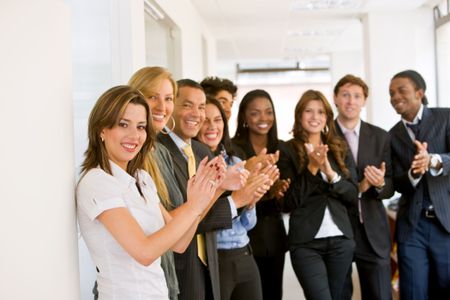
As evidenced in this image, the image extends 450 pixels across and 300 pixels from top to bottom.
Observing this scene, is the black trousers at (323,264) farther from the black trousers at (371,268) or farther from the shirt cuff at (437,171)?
the shirt cuff at (437,171)

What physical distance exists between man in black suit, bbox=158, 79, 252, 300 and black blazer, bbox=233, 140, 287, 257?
0.73 m

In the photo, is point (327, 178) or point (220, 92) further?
point (220, 92)

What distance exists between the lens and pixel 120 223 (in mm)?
1508

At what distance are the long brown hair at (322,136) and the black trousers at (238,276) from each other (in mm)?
716

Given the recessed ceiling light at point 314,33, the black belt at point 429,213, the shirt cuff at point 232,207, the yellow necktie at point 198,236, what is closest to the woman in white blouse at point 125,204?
the yellow necktie at point 198,236

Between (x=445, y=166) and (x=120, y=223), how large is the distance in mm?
2470

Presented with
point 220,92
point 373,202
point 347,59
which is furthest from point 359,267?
point 347,59

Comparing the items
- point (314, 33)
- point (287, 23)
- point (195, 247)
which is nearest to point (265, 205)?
point (195, 247)

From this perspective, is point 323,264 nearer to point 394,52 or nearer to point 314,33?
point 394,52

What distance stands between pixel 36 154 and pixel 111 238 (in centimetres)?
34

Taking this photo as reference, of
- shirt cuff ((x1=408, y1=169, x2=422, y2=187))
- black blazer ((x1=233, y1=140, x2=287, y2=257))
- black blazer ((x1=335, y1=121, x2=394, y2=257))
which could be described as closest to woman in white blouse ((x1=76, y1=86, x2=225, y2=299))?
black blazer ((x1=233, y1=140, x2=287, y2=257))

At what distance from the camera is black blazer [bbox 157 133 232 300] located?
2.32 m

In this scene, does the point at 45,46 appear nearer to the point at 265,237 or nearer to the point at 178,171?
the point at 178,171

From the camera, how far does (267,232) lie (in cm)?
333
